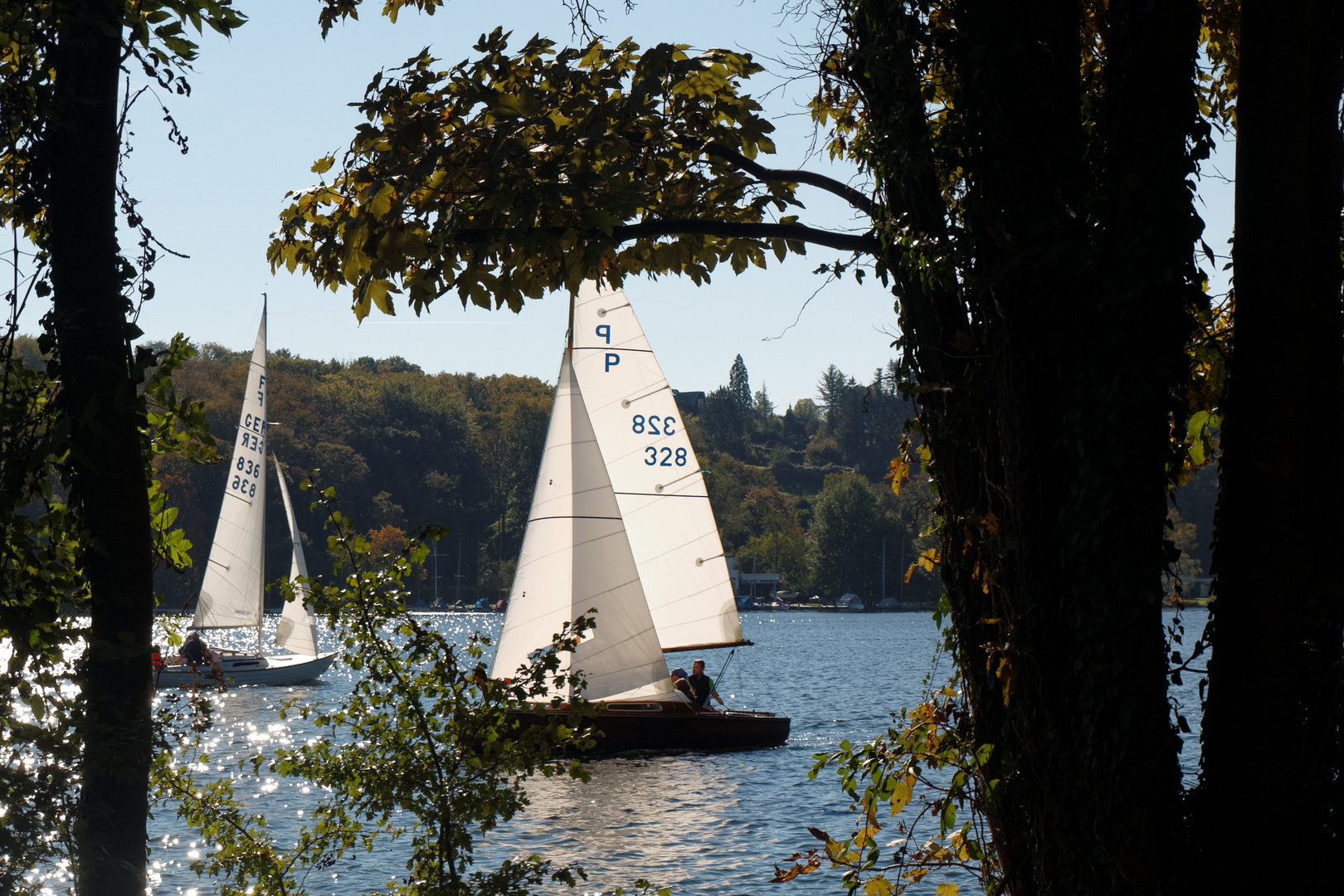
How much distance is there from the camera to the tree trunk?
3.69 meters

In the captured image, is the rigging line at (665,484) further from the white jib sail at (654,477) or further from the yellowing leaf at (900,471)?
the yellowing leaf at (900,471)

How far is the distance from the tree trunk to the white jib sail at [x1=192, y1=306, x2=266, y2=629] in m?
29.4

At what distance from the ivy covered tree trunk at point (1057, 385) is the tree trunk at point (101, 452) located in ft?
8.12

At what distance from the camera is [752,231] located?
4258 mm

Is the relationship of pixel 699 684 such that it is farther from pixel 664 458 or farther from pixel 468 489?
pixel 468 489

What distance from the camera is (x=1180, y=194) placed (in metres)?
3.54

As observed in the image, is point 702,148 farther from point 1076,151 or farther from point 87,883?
point 87,883

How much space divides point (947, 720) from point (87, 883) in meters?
2.82

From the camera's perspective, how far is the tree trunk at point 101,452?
3.69 meters

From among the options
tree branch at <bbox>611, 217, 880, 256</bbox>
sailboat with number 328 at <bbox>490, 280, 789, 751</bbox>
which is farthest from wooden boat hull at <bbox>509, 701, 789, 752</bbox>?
tree branch at <bbox>611, 217, 880, 256</bbox>

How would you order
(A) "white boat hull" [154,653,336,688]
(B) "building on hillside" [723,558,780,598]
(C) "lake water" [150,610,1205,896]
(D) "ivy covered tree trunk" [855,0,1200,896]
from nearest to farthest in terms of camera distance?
1. (D) "ivy covered tree trunk" [855,0,1200,896]
2. (C) "lake water" [150,610,1205,896]
3. (A) "white boat hull" [154,653,336,688]
4. (B) "building on hillside" [723,558,780,598]

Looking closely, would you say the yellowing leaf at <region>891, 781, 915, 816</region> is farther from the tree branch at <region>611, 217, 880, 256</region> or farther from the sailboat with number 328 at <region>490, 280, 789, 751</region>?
the sailboat with number 328 at <region>490, 280, 789, 751</region>

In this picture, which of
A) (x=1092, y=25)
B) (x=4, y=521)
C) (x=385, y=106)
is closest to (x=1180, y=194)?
(x=1092, y=25)

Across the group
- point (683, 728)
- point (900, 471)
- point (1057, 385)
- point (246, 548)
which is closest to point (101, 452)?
point (900, 471)
